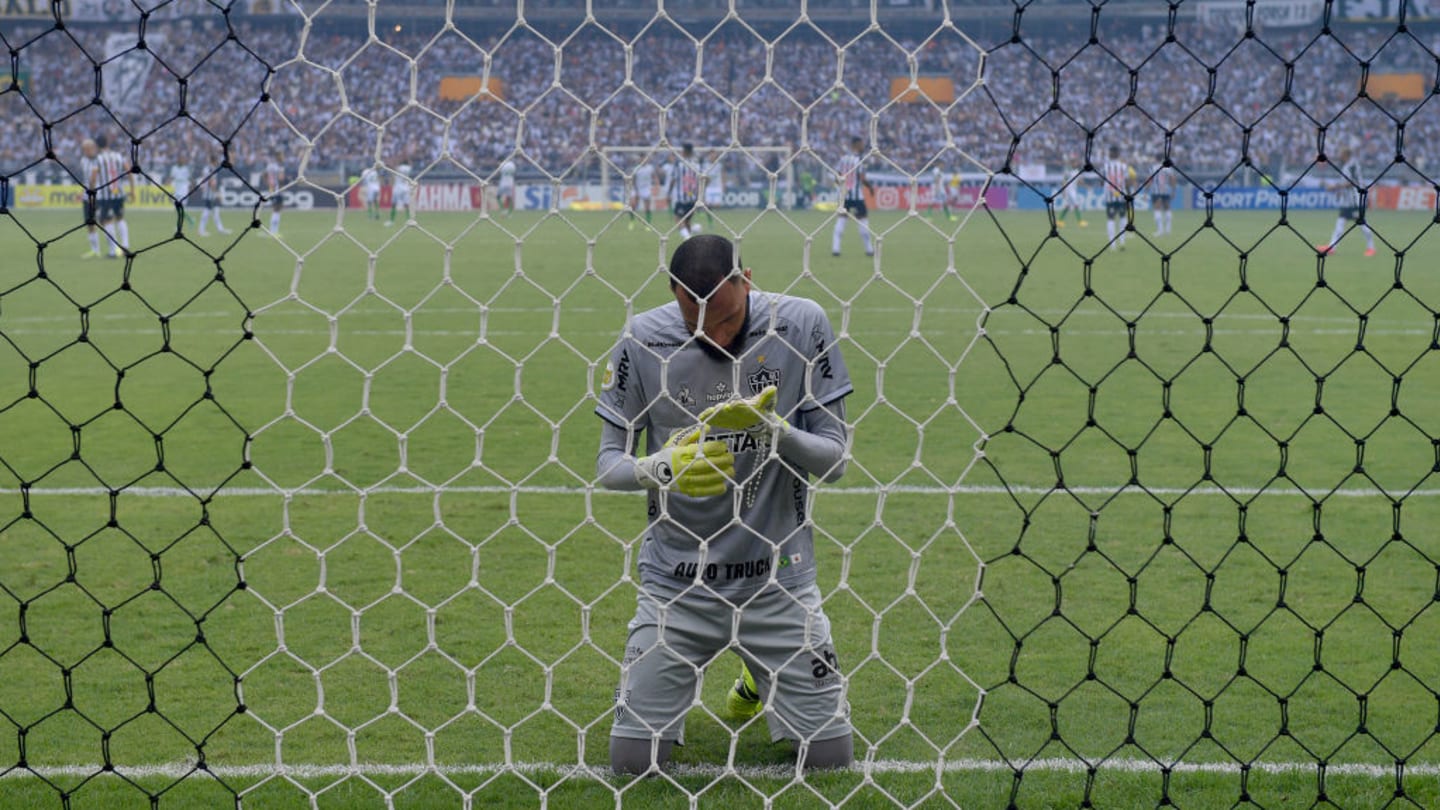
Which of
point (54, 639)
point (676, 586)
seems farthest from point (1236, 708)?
point (54, 639)

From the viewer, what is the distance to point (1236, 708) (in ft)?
15.5

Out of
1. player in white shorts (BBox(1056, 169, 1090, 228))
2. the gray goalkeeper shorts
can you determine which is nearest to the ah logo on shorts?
the gray goalkeeper shorts

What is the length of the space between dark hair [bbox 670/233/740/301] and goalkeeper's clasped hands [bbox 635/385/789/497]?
0.33 m

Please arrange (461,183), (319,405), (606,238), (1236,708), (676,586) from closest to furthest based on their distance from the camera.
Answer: (676,586) → (1236,708) → (319,405) → (606,238) → (461,183)

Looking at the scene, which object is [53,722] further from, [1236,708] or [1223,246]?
[1223,246]

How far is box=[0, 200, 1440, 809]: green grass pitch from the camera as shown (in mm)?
4102

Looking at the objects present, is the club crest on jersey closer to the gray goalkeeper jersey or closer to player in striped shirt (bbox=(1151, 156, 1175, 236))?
the gray goalkeeper jersey

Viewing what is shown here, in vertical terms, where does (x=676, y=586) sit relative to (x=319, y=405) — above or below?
above

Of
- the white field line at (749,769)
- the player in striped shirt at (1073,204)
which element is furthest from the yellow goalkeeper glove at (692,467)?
the player in striped shirt at (1073,204)

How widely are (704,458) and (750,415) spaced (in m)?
0.17

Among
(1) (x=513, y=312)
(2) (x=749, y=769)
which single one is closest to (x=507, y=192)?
(1) (x=513, y=312)

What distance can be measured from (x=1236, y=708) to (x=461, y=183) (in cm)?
3414

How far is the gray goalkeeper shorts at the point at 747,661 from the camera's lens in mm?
4289

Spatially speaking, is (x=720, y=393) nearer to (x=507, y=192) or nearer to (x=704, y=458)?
(x=704, y=458)
